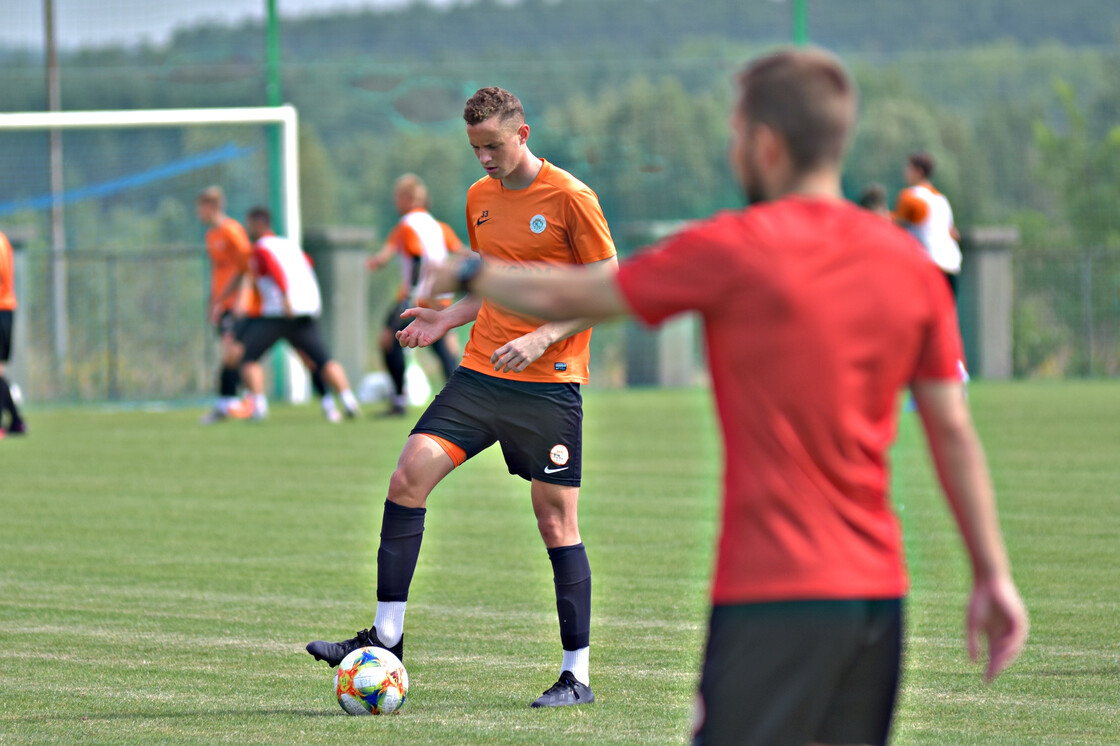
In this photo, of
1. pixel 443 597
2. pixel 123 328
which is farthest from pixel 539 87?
pixel 443 597

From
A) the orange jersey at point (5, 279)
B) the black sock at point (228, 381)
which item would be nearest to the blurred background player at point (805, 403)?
the orange jersey at point (5, 279)

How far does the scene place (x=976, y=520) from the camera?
2.91 m

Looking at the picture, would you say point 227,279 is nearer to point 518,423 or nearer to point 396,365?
point 396,365

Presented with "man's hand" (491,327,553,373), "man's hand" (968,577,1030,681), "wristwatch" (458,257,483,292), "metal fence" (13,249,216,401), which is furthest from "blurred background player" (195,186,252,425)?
"man's hand" (968,577,1030,681)

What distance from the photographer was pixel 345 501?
11.4 m

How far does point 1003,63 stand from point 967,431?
27.5 metres

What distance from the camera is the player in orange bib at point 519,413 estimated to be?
5.74 metres

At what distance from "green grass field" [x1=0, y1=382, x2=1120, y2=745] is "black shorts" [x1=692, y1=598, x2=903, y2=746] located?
2.22 m

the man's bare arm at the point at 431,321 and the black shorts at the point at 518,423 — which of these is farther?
the black shorts at the point at 518,423

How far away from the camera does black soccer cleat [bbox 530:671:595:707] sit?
5582 millimetres

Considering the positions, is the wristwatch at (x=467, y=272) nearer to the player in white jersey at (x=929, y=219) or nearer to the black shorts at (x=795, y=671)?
the black shorts at (x=795, y=671)

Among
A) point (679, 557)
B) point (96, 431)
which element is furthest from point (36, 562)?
point (96, 431)

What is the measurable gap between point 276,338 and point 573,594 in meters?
12.6

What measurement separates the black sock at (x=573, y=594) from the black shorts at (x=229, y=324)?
12.9 m
